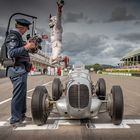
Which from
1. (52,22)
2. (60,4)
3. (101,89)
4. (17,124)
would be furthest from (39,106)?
(60,4)

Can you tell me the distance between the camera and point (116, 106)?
662cm

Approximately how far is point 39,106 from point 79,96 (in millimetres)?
859

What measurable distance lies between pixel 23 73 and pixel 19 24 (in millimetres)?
1017

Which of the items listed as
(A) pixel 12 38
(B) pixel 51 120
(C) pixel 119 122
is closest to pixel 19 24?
(A) pixel 12 38

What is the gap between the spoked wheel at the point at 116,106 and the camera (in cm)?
662

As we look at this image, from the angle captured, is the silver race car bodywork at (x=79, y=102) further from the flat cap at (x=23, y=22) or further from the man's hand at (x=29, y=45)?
the flat cap at (x=23, y=22)

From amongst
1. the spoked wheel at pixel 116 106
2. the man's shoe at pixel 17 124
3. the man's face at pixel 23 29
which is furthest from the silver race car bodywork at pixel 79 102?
the man's face at pixel 23 29

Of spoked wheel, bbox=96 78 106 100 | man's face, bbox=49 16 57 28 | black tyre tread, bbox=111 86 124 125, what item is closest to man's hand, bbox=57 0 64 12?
man's face, bbox=49 16 57 28

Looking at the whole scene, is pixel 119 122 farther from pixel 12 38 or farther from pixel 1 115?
pixel 1 115

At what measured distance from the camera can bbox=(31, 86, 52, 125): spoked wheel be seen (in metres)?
6.73

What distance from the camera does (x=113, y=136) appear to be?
6.10 m

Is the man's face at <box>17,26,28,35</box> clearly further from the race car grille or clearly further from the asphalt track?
the asphalt track

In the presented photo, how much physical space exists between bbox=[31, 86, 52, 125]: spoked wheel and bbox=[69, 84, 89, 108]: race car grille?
0.67m

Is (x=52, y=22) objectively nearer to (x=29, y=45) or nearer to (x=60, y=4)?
(x=60, y=4)
